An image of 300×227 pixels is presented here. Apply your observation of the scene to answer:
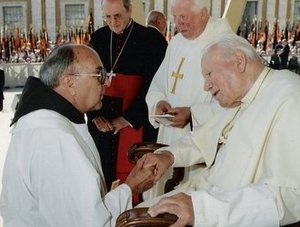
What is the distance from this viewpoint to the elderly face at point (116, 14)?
11.1 ft

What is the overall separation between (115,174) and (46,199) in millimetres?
2126

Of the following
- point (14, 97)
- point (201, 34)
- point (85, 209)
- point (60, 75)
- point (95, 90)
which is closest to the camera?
point (85, 209)

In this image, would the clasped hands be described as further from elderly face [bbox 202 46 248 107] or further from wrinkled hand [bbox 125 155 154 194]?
elderly face [bbox 202 46 248 107]

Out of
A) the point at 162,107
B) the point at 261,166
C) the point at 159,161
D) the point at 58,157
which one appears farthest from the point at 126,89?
the point at 58,157

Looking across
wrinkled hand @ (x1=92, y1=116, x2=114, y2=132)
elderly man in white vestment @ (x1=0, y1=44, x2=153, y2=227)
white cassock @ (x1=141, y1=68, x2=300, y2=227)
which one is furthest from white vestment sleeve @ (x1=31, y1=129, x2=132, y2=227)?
wrinkled hand @ (x1=92, y1=116, x2=114, y2=132)

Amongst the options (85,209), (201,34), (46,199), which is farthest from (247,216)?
(201,34)

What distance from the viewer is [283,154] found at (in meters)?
1.87

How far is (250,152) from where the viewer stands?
1961 millimetres

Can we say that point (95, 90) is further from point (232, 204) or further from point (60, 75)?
point (232, 204)

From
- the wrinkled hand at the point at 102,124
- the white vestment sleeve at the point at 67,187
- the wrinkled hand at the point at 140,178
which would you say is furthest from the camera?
the wrinkled hand at the point at 102,124

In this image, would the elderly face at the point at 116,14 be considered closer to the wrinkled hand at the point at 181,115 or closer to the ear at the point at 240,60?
the wrinkled hand at the point at 181,115

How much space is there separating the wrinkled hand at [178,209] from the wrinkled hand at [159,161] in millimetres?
517

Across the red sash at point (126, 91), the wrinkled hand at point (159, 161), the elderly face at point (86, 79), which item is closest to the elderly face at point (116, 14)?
the red sash at point (126, 91)

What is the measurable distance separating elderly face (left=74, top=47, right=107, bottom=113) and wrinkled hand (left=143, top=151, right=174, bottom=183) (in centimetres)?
46
